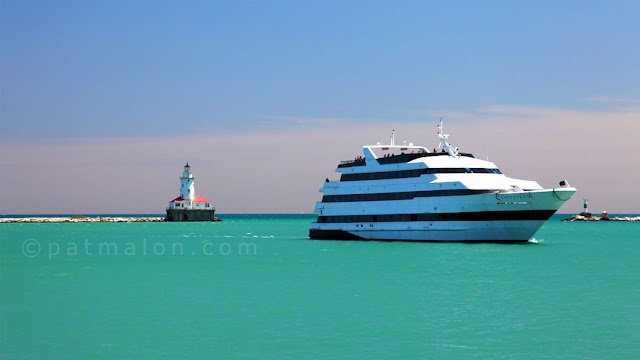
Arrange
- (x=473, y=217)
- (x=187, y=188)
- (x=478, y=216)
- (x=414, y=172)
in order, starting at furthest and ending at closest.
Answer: (x=187, y=188)
(x=414, y=172)
(x=473, y=217)
(x=478, y=216)

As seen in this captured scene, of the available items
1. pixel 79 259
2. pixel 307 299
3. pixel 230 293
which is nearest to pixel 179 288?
pixel 230 293

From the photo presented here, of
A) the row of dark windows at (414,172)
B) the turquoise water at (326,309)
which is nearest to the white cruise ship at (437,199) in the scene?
the row of dark windows at (414,172)

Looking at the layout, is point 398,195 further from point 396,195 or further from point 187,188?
point 187,188

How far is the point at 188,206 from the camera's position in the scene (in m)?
180

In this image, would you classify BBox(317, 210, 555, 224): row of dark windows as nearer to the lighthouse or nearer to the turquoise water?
the turquoise water

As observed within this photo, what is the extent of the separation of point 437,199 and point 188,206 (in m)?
125

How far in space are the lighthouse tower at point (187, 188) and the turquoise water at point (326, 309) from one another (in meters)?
125

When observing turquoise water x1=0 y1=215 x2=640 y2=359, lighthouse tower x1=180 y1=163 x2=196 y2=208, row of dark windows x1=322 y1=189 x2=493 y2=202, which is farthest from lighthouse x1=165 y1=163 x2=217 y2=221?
turquoise water x1=0 y1=215 x2=640 y2=359

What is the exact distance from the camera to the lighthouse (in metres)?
179

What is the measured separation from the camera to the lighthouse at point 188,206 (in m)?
179

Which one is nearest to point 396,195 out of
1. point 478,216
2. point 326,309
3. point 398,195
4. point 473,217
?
point 398,195

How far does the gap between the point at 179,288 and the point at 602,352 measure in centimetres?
2001

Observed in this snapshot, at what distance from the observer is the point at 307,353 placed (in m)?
21.5

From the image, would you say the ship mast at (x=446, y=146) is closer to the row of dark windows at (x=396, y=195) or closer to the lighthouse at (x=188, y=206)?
the row of dark windows at (x=396, y=195)
